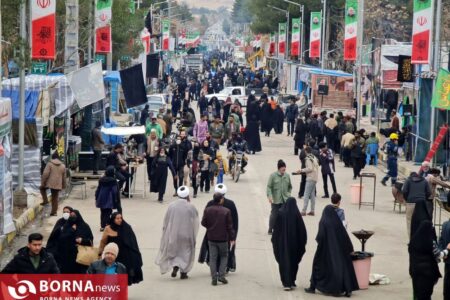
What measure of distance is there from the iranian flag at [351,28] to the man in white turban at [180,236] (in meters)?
33.6

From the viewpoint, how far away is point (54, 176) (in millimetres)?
25531

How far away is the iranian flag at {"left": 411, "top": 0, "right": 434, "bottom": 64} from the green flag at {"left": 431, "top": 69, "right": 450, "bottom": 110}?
3723mm

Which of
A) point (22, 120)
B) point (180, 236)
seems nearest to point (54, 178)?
point (22, 120)

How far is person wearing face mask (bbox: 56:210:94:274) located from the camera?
16766 mm

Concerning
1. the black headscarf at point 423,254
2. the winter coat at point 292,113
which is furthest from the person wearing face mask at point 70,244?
the winter coat at point 292,113

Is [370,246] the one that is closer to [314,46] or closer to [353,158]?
[353,158]

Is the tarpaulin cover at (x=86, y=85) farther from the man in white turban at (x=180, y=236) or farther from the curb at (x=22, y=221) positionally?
the man in white turban at (x=180, y=236)

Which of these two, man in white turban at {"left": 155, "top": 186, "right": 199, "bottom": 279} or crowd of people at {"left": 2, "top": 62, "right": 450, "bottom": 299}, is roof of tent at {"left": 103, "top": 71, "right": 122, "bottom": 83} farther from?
man in white turban at {"left": 155, "top": 186, "right": 199, "bottom": 279}

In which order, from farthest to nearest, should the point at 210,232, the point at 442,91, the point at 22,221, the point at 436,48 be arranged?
the point at 436,48 < the point at 442,91 < the point at 22,221 < the point at 210,232

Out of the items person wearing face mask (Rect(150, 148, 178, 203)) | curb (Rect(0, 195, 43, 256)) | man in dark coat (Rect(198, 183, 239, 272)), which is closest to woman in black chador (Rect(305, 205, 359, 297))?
man in dark coat (Rect(198, 183, 239, 272))

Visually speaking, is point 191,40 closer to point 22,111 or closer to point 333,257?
point 22,111

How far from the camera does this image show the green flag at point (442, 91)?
3147 cm

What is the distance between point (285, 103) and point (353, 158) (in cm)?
2711

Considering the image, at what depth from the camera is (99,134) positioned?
32.2m
